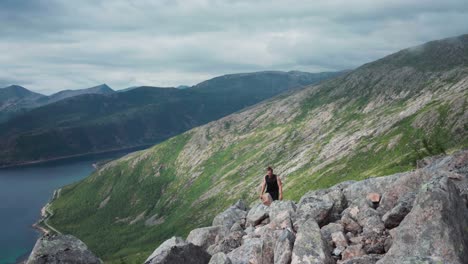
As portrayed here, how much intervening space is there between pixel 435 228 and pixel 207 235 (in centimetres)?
2011

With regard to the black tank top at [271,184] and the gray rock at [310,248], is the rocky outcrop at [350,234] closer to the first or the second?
the gray rock at [310,248]

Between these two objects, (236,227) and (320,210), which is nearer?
(320,210)

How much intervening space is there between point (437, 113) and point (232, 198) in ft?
345

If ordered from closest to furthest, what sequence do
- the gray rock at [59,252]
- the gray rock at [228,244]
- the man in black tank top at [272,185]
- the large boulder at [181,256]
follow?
the gray rock at [59,252], the large boulder at [181,256], the gray rock at [228,244], the man in black tank top at [272,185]

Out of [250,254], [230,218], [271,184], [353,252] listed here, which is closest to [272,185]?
[271,184]

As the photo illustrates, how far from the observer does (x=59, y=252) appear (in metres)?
21.5

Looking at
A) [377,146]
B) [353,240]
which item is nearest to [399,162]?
[377,146]

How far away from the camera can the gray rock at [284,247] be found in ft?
70.0

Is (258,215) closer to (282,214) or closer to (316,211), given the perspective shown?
(282,214)

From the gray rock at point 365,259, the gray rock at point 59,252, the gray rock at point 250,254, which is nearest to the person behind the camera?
the gray rock at point 365,259

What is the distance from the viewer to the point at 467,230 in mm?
18781

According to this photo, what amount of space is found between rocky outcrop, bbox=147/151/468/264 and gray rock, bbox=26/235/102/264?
3.95 meters

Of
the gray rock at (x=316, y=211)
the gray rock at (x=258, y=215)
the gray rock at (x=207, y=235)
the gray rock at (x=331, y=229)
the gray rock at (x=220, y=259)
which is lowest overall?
the gray rock at (x=207, y=235)

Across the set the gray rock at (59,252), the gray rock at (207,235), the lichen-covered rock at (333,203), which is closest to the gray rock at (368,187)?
the lichen-covered rock at (333,203)
